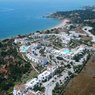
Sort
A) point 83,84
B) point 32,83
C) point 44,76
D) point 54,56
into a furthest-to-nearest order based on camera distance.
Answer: point 54,56, point 44,76, point 83,84, point 32,83

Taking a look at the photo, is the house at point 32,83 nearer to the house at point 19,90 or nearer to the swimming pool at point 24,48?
the house at point 19,90

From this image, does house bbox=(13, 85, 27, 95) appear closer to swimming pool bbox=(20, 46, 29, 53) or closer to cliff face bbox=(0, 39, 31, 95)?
cliff face bbox=(0, 39, 31, 95)

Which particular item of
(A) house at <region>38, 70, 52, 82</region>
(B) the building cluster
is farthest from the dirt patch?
(A) house at <region>38, 70, 52, 82</region>

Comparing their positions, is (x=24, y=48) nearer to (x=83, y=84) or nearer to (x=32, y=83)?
(x=32, y=83)

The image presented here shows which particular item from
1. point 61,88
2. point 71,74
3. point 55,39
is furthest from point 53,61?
point 55,39

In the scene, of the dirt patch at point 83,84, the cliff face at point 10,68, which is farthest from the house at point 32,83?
the dirt patch at point 83,84

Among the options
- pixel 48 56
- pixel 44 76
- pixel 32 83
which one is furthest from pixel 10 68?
pixel 48 56
